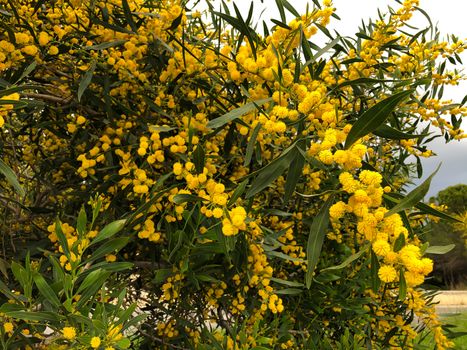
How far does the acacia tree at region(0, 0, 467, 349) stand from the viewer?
993 millimetres

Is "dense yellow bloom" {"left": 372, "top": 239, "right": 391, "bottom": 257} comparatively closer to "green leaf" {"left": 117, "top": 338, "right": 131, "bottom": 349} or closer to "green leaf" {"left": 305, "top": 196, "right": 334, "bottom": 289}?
"green leaf" {"left": 305, "top": 196, "right": 334, "bottom": 289}

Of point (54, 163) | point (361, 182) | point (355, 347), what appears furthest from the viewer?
point (355, 347)

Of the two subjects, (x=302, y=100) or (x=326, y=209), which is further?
(x=302, y=100)

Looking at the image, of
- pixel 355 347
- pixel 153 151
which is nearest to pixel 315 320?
pixel 355 347

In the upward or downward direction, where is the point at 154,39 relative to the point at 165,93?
upward

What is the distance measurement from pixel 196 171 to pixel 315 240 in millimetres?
430

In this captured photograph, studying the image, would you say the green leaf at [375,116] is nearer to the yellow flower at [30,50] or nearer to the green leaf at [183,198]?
the green leaf at [183,198]

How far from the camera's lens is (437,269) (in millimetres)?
18672

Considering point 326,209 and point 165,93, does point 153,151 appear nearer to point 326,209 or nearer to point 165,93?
point 165,93

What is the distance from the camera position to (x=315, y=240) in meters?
0.88

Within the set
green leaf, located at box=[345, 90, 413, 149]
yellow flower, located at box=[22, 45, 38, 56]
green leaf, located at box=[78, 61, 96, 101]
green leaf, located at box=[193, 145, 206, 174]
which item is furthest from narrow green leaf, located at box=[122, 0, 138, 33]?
green leaf, located at box=[345, 90, 413, 149]

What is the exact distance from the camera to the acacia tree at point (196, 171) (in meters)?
0.99

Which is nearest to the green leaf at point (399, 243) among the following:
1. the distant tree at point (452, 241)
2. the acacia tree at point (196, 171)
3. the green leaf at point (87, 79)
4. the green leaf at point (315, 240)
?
the acacia tree at point (196, 171)

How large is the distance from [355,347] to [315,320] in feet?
0.79
